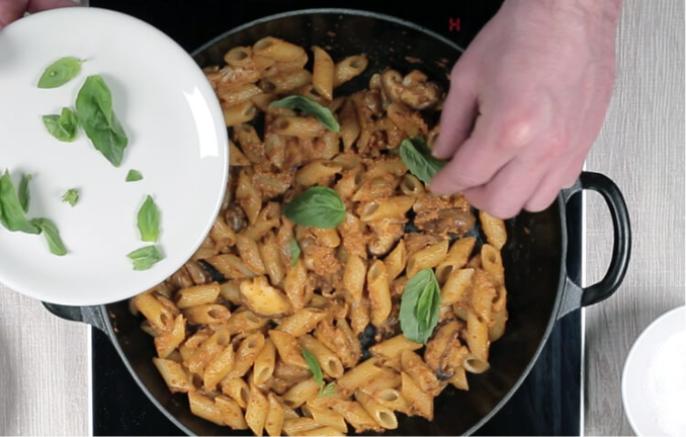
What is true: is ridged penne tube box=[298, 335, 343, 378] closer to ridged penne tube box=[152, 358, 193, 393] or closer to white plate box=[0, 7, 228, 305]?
ridged penne tube box=[152, 358, 193, 393]

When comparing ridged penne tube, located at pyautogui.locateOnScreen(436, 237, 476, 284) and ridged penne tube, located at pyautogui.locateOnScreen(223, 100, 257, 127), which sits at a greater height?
ridged penne tube, located at pyautogui.locateOnScreen(223, 100, 257, 127)

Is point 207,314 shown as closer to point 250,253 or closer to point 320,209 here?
point 250,253

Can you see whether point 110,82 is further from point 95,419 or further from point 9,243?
point 95,419

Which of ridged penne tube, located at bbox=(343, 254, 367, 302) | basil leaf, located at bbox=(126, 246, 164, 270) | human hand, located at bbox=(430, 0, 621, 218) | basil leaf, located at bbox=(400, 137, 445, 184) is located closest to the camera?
human hand, located at bbox=(430, 0, 621, 218)

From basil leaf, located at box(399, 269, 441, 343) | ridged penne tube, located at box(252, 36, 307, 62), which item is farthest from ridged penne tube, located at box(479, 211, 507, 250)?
ridged penne tube, located at box(252, 36, 307, 62)

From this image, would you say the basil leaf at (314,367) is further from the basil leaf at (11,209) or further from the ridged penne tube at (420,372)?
the basil leaf at (11,209)

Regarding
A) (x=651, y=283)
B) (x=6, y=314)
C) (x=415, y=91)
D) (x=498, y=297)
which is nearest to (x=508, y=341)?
(x=498, y=297)
